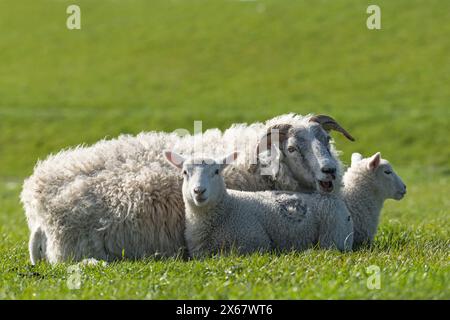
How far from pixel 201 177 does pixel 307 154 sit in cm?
139

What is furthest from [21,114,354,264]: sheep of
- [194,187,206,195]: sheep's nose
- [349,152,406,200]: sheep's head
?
[194,187,206,195]: sheep's nose

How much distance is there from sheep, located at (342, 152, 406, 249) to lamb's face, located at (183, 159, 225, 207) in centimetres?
195

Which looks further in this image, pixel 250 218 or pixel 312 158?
pixel 312 158

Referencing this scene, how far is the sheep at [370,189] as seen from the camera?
903 cm

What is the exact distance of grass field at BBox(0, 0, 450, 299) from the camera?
51.0 ft

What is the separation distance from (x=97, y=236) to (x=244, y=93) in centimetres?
3158

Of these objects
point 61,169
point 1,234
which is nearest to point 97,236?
point 61,169

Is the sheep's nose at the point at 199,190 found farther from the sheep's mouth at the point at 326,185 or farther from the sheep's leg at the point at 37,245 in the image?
the sheep's leg at the point at 37,245

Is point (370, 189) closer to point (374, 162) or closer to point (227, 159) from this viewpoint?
point (374, 162)

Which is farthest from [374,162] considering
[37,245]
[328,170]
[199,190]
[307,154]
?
[37,245]

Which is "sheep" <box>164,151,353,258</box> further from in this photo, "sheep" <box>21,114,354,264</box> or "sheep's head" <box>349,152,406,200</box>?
"sheep's head" <box>349,152,406,200</box>

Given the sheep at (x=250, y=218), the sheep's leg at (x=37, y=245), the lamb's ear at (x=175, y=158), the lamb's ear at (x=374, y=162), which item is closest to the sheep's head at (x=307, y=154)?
the sheep at (x=250, y=218)

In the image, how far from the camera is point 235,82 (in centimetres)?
4138
